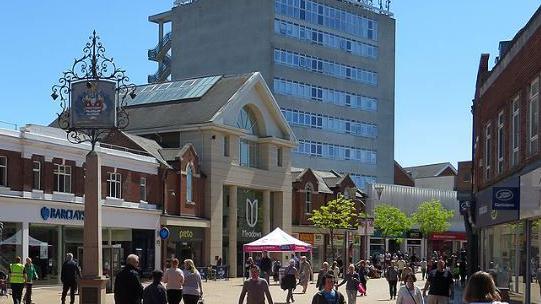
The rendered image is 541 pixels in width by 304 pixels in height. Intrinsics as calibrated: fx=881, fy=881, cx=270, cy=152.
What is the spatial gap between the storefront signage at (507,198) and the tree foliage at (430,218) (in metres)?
59.7

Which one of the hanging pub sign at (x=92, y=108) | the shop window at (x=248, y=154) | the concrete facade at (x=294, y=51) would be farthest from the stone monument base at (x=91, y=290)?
the concrete facade at (x=294, y=51)

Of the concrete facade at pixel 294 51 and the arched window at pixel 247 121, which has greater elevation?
the concrete facade at pixel 294 51

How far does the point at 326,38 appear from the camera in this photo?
88438 mm

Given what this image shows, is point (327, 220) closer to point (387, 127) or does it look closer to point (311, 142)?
point (311, 142)

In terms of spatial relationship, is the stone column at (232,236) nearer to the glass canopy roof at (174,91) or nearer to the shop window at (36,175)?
the glass canopy roof at (174,91)

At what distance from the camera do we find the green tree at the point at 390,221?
78.0 meters

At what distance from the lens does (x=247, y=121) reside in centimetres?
6041

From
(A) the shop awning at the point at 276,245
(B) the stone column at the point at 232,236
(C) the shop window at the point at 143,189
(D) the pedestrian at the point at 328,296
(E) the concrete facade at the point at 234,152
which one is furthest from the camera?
(B) the stone column at the point at 232,236

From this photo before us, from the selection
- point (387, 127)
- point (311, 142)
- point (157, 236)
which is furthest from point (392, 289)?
point (387, 127)

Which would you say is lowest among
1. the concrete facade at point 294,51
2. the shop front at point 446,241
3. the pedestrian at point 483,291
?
the shop front at point 446,241

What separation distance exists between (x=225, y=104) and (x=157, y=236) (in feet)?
35.1

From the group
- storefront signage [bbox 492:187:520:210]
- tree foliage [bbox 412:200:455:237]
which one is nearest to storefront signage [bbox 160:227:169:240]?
storefront signage [bbox 492:187:520:210]

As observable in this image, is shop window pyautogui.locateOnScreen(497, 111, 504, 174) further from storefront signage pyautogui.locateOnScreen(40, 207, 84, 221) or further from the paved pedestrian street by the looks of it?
storefront signage pyautogui.locateOnScreen(40, 207, 84, 221)

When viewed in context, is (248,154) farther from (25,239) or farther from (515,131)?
(515,131)
